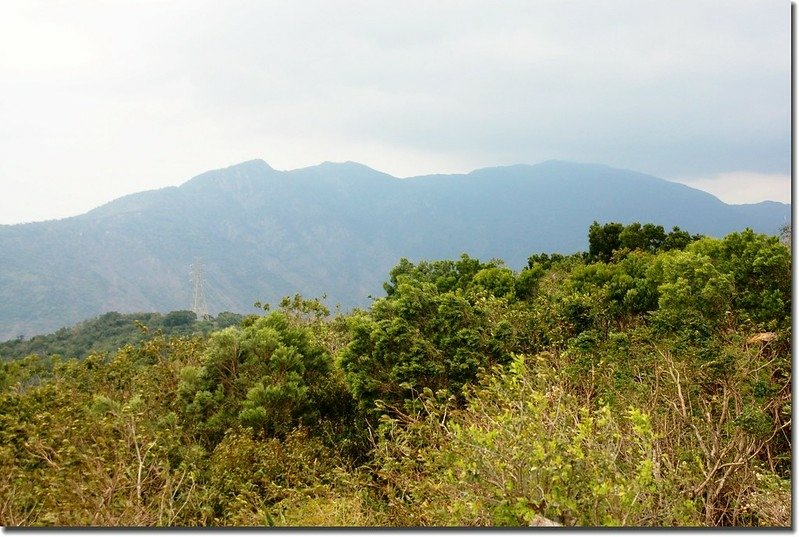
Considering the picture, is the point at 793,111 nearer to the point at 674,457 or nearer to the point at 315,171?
the point at 674,457

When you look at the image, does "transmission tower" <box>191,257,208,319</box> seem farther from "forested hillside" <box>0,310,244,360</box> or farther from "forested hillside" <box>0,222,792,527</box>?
"forested hillside" <box>0,222,792,527</box>

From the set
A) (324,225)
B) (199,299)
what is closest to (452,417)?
(199,299)

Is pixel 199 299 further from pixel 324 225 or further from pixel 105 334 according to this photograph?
pixel 324 225

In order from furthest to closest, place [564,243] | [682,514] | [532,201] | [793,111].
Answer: [532,201] < [564,243] < [793,111] < [682,514]

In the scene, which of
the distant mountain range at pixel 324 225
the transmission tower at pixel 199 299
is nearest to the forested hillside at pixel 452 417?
the transmission tower at pixel 199 299

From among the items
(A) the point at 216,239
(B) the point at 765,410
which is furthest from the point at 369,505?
(A) the point at 216,239

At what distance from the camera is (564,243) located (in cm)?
13188

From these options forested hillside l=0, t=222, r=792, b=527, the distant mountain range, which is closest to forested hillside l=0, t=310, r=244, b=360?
forested hillside l=0, t=222, r=792, b=527

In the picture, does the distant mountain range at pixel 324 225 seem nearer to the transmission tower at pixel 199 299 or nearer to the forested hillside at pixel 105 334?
the transmission tower at pixel 199 299

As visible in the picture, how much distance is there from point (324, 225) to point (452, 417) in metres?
146

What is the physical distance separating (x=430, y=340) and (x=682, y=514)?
6645 millimetres

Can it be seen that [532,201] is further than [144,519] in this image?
Yes

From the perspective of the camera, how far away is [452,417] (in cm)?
784

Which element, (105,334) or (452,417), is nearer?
(452,417)
